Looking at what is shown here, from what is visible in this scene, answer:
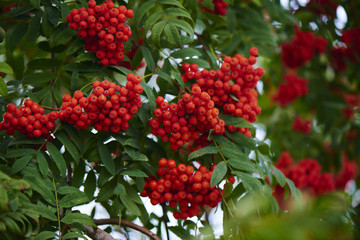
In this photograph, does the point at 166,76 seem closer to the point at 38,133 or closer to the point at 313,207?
the point at 38,133

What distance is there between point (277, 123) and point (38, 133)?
1864 mm

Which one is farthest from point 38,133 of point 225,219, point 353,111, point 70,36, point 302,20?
point 353,111

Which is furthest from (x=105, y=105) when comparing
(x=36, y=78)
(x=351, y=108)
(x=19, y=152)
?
(x=351, y=108)

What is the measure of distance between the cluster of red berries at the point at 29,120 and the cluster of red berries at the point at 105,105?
0.15ft

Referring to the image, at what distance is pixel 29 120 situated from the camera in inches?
46.2

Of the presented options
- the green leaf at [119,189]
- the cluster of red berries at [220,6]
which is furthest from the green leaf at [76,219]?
the cluster of red berries at [220,6]

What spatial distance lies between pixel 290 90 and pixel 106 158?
1.84 meters

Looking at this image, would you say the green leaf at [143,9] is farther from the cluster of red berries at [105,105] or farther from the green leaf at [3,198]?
the green leaf at [3,198]

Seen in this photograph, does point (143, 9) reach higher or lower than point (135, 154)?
higher

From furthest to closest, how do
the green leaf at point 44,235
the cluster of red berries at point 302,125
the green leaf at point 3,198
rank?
1. the cluster of red berries at point 302,125
2. the green leaf at point 44,235
3. the green leaf at point 3,198

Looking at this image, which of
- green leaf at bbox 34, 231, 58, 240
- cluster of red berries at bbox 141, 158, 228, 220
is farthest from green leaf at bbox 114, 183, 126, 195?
green leaf at bbox 34, 231, 58, 240

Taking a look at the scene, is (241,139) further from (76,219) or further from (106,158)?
(76,219)

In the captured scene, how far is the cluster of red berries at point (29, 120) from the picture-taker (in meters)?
1.17

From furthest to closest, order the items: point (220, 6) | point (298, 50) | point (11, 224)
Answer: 1. point (298, 50)
2. point (220, 6)
3. point (11, 224)
